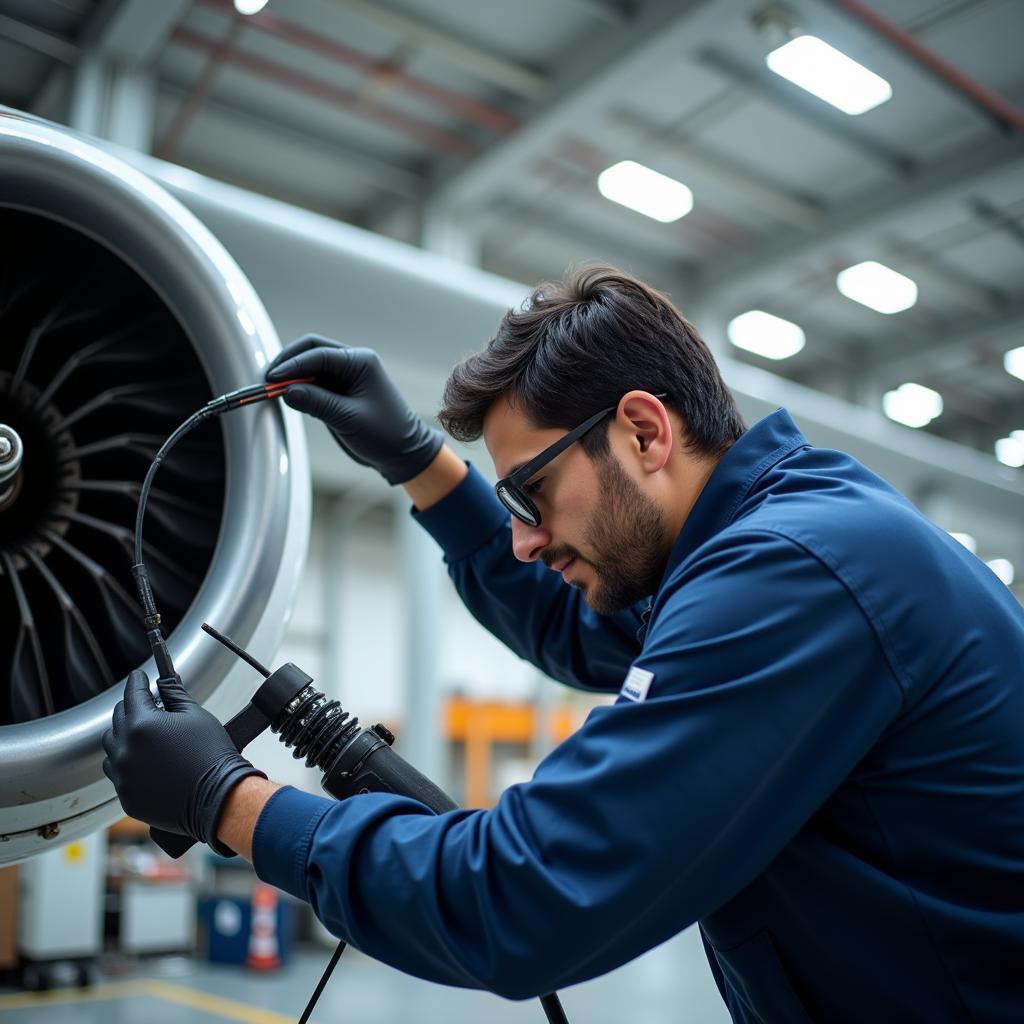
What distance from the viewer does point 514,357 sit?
1217mm

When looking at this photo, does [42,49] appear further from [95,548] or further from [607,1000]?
[607,1000]

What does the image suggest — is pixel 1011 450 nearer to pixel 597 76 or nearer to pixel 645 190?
pixel 645 190

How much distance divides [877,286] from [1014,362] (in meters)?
2.37

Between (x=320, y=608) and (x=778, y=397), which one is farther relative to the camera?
(x=320, y=608)

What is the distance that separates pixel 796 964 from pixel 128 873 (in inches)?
228

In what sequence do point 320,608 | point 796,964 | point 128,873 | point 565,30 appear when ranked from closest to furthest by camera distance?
point 796,964 → point 565,30 → point 128,873 → point 320,608

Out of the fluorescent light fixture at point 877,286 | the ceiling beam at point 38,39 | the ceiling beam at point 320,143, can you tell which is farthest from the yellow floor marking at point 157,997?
the fluorescent light fixture at point 877,286

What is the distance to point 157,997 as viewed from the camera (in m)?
4.93

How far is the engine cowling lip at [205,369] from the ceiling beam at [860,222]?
5890 mm

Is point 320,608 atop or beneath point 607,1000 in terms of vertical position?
atop

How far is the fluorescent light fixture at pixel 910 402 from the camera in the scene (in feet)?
33.0

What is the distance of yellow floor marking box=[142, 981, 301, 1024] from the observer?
4.40m

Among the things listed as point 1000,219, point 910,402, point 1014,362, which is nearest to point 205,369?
point 1000,219

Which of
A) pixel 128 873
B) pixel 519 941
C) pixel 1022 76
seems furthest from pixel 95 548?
pixel 1022 76
